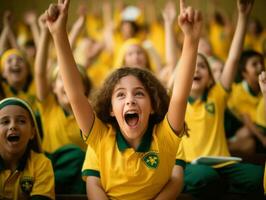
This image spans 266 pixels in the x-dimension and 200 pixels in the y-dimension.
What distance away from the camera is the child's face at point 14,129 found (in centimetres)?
166

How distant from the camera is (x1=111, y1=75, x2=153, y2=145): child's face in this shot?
4.97 feet

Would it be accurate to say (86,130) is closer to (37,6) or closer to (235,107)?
(235,107)

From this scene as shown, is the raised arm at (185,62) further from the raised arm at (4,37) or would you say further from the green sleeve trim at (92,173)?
the raised arm at (4,37)

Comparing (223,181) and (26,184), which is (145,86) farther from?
(223,181)

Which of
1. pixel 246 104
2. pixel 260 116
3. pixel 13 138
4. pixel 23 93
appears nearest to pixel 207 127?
pixel 260 116

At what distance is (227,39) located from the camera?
5.39m

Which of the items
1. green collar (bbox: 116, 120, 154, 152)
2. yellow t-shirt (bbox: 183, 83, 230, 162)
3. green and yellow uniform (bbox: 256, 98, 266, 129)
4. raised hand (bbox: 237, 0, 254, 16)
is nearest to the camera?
green collar (bbox: 116, 120, 154, 152)

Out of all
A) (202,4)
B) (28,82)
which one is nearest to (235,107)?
(28,82)

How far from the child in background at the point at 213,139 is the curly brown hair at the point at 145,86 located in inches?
18.6

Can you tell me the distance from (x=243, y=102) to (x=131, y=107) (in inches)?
62.0

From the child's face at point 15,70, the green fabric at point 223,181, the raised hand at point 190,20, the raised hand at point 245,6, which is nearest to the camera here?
the raised hand at point 190,20

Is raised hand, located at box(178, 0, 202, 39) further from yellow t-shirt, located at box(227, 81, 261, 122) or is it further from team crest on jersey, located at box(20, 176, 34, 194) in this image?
yellow t-shirt, located at box(227, 81, 261, 122)

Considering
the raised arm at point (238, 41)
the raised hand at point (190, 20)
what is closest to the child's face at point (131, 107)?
the raised hand at point (190, 20)

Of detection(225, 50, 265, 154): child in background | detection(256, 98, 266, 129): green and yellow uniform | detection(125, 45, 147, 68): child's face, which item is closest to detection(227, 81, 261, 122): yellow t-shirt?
detection(225, 50, 265, 154): child in background
